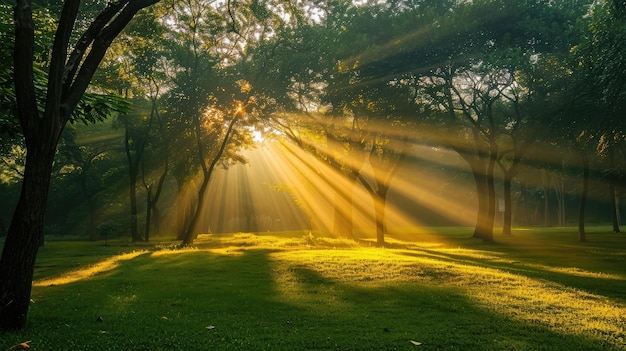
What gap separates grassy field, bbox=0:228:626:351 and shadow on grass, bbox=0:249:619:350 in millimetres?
33

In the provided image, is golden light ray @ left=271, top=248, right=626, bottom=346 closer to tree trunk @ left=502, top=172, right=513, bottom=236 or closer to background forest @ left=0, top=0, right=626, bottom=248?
background forest @ left=0, top=0, right=626, bottom=248

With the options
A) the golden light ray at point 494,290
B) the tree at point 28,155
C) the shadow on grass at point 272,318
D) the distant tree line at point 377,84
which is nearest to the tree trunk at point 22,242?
the tree at point 28,155

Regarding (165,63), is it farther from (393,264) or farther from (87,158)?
(393,264)

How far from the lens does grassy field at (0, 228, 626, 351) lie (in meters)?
7.71

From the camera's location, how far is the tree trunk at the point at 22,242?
794cm

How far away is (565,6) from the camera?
31797 mm

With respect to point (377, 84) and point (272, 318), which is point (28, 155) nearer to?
point (272, 318)

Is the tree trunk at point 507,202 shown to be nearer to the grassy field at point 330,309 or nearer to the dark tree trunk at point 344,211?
the dark tree trunk at point 344,211

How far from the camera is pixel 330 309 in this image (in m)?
10.4

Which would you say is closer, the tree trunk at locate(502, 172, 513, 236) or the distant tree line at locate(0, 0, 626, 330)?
the distant tree line at locate(0, 0, 626, 330)

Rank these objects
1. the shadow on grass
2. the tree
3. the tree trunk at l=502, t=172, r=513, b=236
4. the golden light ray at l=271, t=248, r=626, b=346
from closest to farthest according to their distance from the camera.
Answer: the shadow on grass, the tree, the golden light ray at l=271, t=248, r=626, b=346, the tree trunk at l=502, t=172, r=513, b=236

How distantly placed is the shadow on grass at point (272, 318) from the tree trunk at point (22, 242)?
620 millimetres

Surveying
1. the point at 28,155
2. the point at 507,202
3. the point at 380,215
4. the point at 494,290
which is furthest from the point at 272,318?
the point at 507,202

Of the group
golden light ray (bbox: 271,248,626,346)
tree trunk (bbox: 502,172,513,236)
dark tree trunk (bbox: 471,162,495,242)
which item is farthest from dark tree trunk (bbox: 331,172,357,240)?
golden light ray (bbox: 271,248,626,346)
